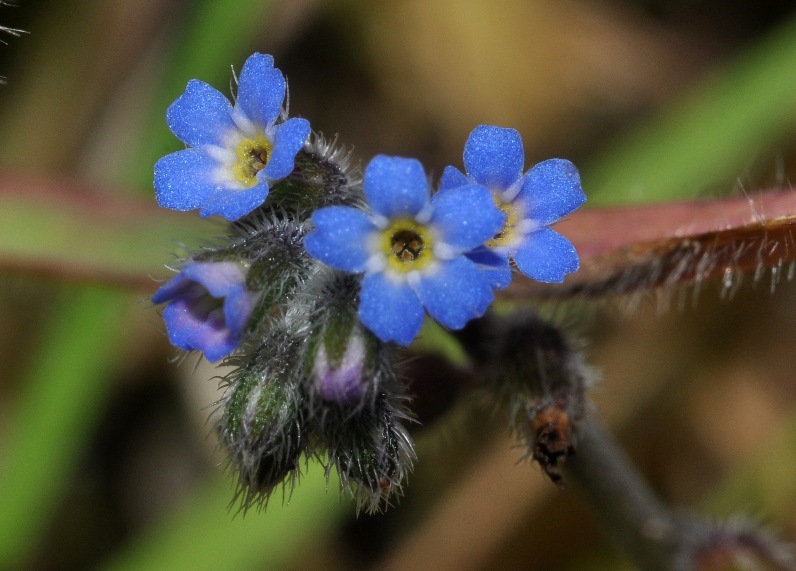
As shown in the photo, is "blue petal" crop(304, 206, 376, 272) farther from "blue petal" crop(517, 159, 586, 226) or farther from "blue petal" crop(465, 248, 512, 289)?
"blue petal" crop(517, 159, 586, 226)

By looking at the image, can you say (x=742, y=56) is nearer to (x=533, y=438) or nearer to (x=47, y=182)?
(x=533, y=438)

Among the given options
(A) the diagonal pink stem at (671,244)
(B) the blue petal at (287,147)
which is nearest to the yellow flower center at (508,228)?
(B) the blue petal at (287,147)

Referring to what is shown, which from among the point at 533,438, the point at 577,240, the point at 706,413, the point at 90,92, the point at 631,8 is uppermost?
the point at 90,92

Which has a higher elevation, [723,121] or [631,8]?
[631,8]

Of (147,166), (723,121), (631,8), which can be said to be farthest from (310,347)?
(631,8)

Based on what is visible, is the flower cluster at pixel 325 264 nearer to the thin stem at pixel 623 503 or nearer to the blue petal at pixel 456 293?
the blue petal at pixel 456 293

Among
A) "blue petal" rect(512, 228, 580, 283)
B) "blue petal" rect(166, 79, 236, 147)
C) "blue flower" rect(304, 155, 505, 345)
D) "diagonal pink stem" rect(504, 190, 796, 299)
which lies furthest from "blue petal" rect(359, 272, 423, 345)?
"diagonal pink stem" rect(504, 190, 796, 299)

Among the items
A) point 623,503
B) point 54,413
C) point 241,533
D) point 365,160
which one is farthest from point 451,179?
point 365,160

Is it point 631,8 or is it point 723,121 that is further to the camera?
point 631,8
